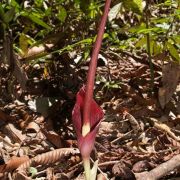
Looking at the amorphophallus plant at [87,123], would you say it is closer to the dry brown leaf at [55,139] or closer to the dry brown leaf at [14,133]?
the dry brown leaf at [55,139]

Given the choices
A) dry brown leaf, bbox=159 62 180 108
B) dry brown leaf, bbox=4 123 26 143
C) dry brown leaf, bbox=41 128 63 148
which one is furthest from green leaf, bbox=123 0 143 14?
dry brown leaf, bbox=4 123 26 143

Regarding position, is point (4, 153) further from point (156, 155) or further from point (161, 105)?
point (161, 105)

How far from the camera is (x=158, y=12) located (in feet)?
9.97

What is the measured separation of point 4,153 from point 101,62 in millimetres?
855

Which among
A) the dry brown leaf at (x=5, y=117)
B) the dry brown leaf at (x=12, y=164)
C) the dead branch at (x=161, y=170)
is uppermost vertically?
the dry brown leaf at (x=5, y=117)

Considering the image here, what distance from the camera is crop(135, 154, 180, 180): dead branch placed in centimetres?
137

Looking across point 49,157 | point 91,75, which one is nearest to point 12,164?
point 49,157

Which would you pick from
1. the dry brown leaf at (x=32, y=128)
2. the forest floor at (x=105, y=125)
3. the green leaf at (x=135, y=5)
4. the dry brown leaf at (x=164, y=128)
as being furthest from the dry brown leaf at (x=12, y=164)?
the green leaf at (x=135, y=5)

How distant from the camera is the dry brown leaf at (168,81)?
1.95 metres

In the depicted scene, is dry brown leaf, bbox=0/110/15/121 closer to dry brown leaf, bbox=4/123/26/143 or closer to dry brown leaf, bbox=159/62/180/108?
dry brown leaf, bbox=4/123/26/143

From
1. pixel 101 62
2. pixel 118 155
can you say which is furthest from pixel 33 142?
pixel 101 62

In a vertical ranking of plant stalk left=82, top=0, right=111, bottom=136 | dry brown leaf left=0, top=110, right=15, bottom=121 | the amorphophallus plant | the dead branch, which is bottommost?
the dead branch

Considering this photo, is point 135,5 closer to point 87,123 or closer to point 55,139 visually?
point 55,139

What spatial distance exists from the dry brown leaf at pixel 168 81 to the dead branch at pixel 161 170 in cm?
56
